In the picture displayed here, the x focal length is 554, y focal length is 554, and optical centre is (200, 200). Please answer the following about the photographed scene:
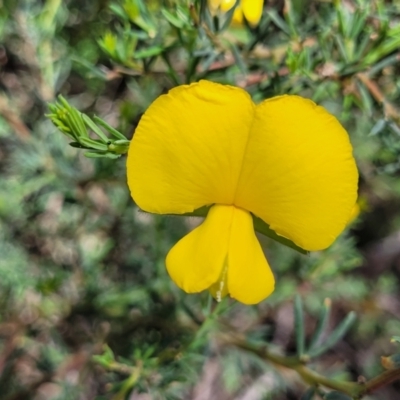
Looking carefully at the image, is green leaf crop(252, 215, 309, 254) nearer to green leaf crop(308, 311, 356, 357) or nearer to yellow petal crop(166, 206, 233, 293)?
yellow petal crop(166, 206, 233, 293)

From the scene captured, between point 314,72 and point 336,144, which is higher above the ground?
point 336,144

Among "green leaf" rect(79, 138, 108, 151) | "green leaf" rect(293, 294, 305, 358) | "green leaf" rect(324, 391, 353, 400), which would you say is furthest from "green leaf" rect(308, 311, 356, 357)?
"green leaf" rect(79, 138, 108, 151)

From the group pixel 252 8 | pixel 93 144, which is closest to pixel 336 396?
pixel 93 144

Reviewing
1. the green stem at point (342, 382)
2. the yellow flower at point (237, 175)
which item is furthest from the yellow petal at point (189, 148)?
the green stem at point (342, 382)

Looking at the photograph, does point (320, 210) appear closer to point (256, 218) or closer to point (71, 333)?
point (256, 218)

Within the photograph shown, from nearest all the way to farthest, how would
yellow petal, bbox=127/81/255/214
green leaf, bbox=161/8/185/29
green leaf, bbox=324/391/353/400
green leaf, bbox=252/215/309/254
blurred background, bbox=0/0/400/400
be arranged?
yellow petal, bbox=127/81/255/214 < green leaf, bbox=252/215/309/254 < green leaf, bbox=324/391/353/400 < green leaf, bbox=161/8/185/29 < blurred background, bbox=0/0/400/400

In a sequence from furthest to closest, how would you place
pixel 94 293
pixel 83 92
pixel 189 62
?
1. pixel 83 92
2. pixel 94 293
3. pixel 189 62

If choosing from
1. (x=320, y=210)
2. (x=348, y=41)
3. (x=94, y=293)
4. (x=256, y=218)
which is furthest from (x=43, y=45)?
(x=320, y=210)
